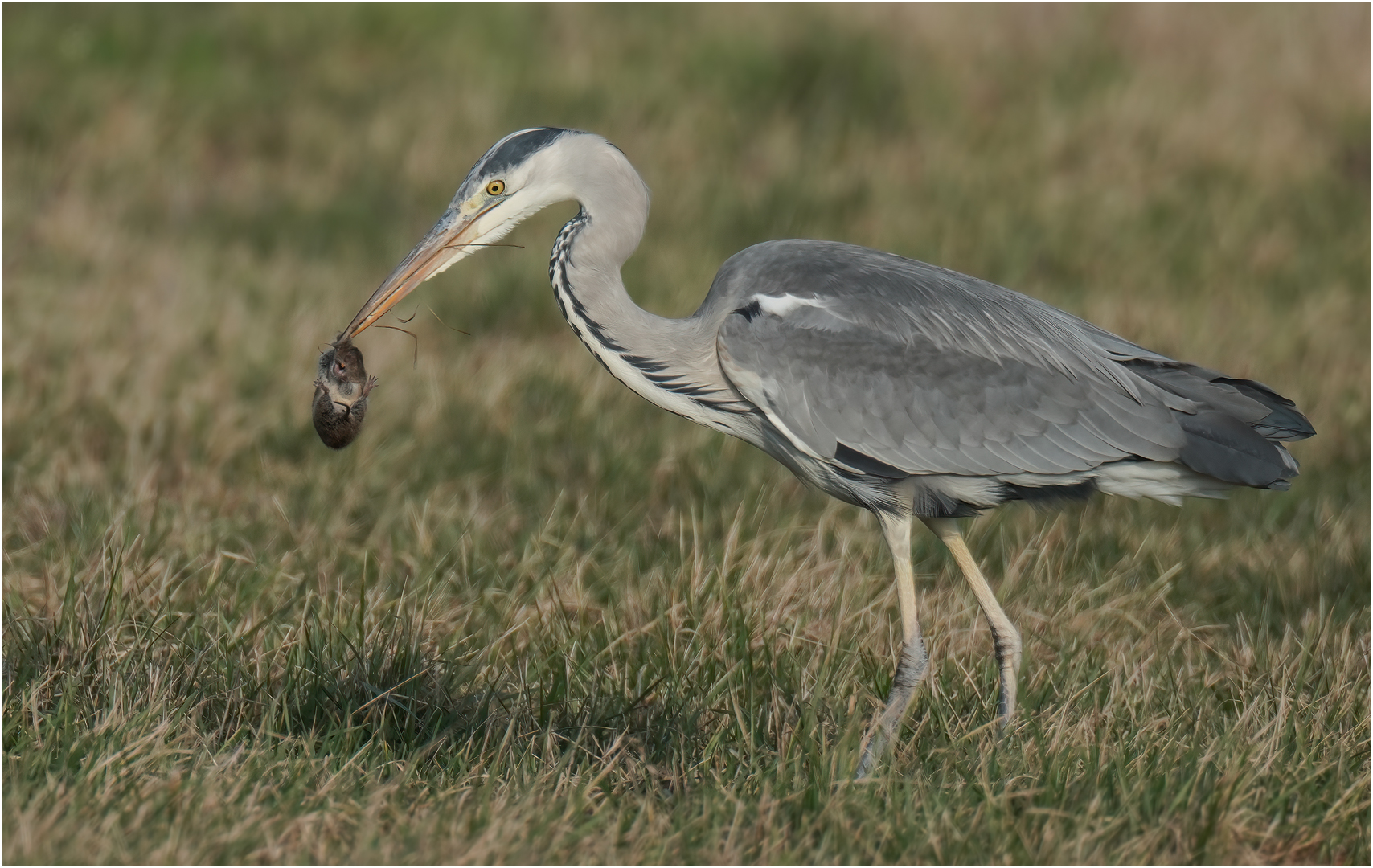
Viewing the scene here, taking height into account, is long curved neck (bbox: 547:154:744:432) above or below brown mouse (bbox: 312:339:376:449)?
above

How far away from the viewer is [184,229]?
29.1ft

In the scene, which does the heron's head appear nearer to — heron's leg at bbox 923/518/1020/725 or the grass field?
the grass field

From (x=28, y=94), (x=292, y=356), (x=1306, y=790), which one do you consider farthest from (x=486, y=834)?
(x=28, y=94)

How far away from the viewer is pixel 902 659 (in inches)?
163

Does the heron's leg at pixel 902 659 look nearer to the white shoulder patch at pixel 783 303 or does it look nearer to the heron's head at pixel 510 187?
the white shoulder patch at pixel 783 303

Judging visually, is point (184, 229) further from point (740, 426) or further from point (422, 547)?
point (740, 426)

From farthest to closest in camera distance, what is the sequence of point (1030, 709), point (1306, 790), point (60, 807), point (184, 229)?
point (184, 229) < point (1030, 709) < point (1306, 790) < point (60, 807)

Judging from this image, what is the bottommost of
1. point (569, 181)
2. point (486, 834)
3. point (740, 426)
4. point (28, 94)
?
point (486, 834)

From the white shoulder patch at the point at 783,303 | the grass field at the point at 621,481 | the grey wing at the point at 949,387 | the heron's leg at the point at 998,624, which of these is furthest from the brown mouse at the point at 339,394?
the heron's leg at the point at 998,624

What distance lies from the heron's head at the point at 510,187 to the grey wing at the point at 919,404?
0.59m

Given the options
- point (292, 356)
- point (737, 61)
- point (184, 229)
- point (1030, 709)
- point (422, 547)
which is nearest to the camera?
point (1030, 709)

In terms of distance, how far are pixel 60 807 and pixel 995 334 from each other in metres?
2.71

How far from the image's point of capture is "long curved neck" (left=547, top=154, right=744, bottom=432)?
422 centimetres

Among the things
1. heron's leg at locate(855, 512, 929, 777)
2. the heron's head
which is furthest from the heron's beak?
heron's leg at locate(855, 512, 929, 777)
